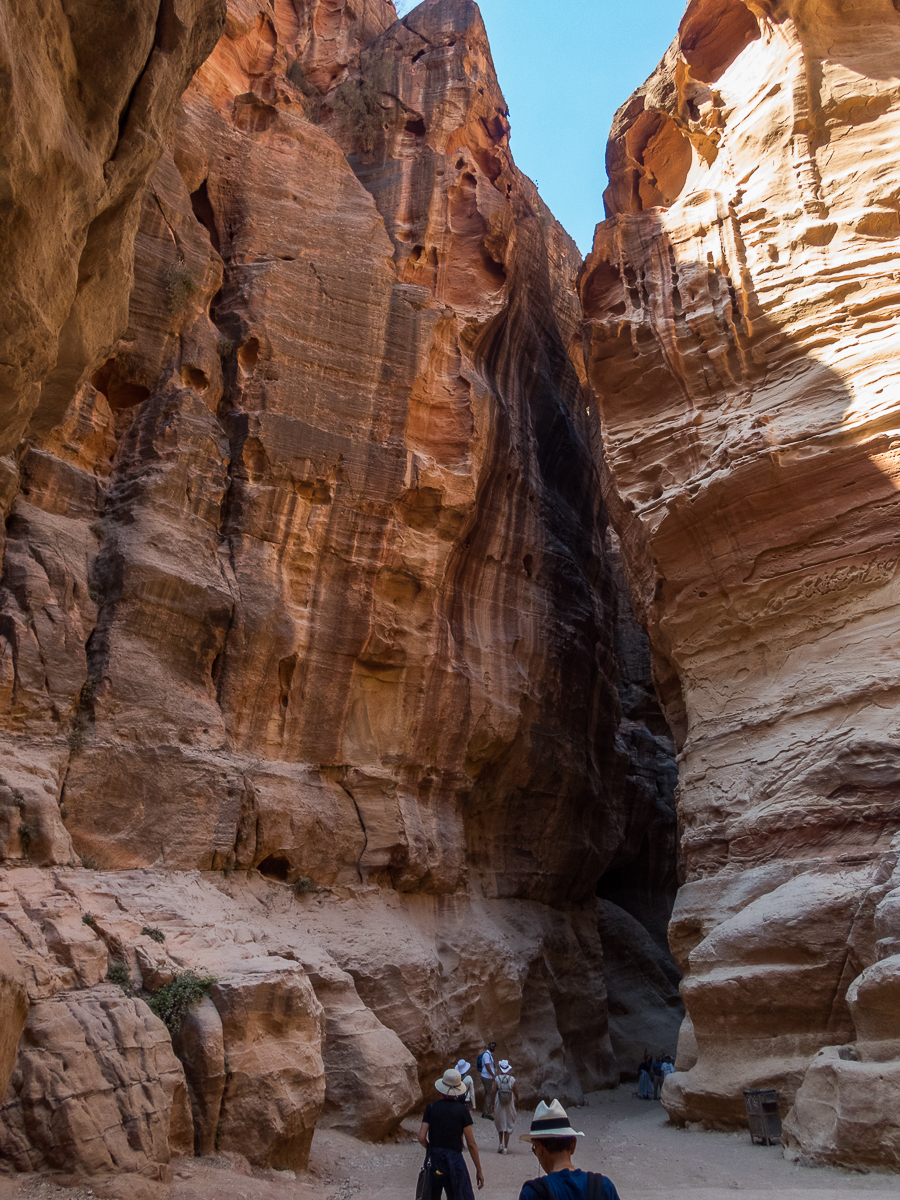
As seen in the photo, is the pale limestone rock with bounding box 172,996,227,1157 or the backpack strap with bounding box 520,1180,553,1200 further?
the pale limestone rock with bounding box 172,996,227,1157

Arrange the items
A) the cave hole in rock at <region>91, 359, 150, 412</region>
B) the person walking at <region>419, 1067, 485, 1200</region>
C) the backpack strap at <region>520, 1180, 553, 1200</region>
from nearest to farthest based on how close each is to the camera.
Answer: the backpack strap at <region>520, 1180, 553, 1200</region>
the person walking at <region>419, 1067, 485, 1200</region>
the cave hole in rock at <region>91, 359, 150, 412</region>

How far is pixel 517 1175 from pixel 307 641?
8280mm

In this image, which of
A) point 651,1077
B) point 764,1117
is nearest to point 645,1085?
point 651,1077

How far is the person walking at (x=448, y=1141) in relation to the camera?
6645mm

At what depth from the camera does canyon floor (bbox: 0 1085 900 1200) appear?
25.6ft

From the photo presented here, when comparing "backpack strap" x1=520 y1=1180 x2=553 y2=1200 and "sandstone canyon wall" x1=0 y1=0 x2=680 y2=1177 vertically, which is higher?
"sandstone canyon wall" x1=0 y1=0 x2=680 y2=1177

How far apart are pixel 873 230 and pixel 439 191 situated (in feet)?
31.0

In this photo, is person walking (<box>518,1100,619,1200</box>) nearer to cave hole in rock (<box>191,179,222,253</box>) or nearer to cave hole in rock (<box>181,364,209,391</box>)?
cave hole in rock (<box>181,364,209,391</box>)

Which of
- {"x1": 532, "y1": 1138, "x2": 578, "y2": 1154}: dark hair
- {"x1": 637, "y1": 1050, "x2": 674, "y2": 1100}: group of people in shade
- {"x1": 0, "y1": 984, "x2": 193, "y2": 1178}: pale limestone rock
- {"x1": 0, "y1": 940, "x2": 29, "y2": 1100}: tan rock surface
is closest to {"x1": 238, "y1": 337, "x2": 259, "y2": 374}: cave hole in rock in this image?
{"x1": 0, "y1": 984, "x2": 193, "y2": 1178}: pale limestone rock

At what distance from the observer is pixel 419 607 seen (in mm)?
16938

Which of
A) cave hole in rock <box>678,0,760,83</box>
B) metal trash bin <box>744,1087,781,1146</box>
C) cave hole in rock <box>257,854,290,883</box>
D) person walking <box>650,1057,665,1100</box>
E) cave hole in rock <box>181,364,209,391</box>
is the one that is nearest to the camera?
metal trash bin <box>744,1087,781,1146</box>

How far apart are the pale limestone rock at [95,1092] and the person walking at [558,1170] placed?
553 centimetres

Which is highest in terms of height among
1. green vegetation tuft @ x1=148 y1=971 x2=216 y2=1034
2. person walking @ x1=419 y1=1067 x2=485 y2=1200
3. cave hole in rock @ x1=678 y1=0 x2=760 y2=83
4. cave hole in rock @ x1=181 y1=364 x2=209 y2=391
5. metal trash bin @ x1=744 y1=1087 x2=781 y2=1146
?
cave hole in rock @ x1=678 y1=0 x2=760 y2=83

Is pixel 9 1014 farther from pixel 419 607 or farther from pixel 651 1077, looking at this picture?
pixel 651 1077
